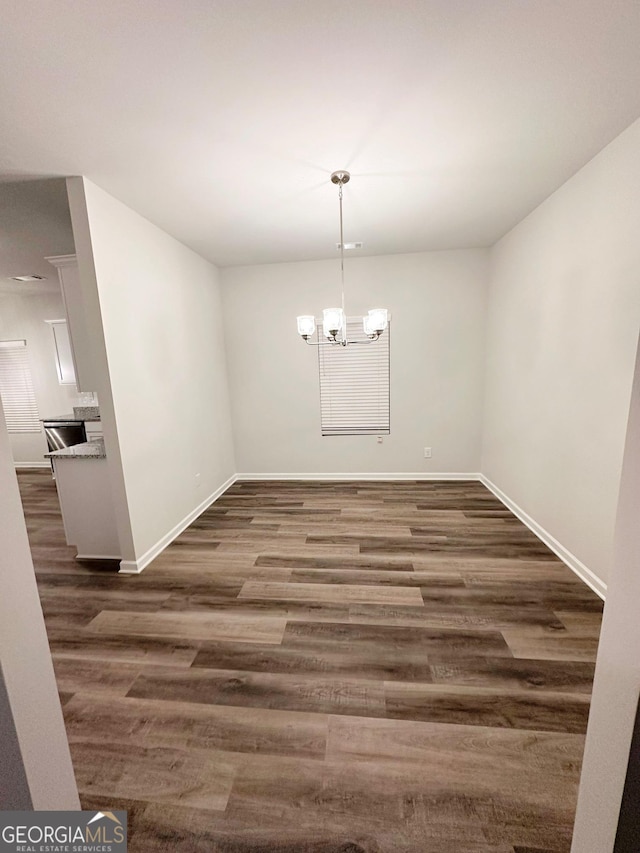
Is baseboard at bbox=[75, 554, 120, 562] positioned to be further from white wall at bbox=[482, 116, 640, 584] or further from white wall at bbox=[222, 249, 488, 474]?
white wall at bbox=[482, 116, 640, 584]

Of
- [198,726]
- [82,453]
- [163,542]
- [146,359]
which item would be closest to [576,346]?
[198,726]

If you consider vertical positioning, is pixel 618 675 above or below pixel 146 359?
below

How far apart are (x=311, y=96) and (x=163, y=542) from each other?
335cm

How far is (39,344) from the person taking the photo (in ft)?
18.3

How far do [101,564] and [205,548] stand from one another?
86 centimetres

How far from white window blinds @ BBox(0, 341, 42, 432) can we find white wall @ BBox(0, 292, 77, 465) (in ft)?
0.36

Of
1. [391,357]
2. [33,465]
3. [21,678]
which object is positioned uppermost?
[391,357]

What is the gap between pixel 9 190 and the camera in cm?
236

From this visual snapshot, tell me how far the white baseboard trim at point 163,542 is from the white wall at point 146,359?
0.05 meters

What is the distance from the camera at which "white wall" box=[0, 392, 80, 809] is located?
0.70 meters

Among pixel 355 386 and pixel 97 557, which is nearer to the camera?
pixel 97 557

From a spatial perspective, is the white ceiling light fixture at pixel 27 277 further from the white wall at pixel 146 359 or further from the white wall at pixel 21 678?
the white wall at pixel 21 678

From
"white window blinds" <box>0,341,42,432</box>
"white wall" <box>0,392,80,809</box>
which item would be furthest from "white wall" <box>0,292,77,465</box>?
"white wall" <box>0,392,80,809</box>

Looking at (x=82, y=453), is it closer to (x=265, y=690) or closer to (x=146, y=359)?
(x=146, y=359)
